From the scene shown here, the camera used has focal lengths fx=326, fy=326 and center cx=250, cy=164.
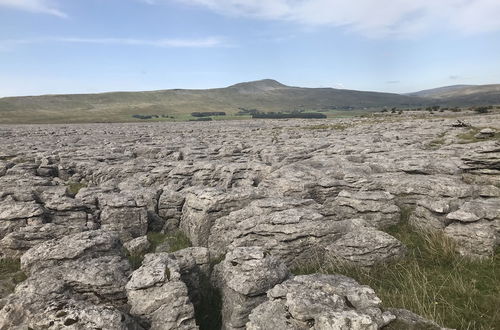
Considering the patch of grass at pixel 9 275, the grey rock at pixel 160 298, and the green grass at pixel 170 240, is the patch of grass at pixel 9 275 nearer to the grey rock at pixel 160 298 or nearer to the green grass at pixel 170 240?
the green grass at pixel 170 240

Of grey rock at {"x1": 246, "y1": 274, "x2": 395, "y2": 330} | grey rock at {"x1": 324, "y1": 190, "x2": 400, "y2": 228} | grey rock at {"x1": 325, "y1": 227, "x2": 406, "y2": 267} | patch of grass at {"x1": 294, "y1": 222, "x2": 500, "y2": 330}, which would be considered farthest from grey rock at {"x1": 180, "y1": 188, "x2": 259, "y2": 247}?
grey rock at {"x1": 246, "y1": 274, "x2": 395, "y2": 330}

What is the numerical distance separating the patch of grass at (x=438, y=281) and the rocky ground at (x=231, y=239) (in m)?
0.54

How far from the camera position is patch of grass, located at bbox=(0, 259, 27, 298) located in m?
11.9

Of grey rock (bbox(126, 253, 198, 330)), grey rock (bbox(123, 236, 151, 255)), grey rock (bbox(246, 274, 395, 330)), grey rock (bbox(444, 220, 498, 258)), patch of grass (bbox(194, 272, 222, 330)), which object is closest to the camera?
grey rock (bbox(246, 274, 395, 330))

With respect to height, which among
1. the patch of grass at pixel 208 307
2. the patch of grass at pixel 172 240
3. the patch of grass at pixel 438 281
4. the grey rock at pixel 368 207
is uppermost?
the grey rock at pixel 368 207

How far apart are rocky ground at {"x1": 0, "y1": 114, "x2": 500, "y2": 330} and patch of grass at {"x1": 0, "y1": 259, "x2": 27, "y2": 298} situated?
15 cm

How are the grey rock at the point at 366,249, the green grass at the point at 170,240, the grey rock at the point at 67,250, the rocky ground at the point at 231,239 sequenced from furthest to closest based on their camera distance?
the green grass at the point at 170,240 < the grey rock at the point at 366,249 < the grey rock at the point at 67,250 < the rocky ground at the point at 231,239

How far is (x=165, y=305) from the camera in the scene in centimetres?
883

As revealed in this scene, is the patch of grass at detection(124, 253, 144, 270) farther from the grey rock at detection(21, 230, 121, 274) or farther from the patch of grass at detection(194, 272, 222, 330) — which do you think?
the patch of grass at detection(194, 272, 222, 330)

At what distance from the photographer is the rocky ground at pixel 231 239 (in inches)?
323

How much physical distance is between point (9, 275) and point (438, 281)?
15.9 m

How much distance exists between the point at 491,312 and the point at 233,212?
419 inches

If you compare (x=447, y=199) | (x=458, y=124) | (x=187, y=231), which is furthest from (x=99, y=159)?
(x=458, y=124)

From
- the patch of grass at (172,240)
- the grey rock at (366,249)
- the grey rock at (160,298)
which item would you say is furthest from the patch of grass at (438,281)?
the patch of grass at (172,240)
